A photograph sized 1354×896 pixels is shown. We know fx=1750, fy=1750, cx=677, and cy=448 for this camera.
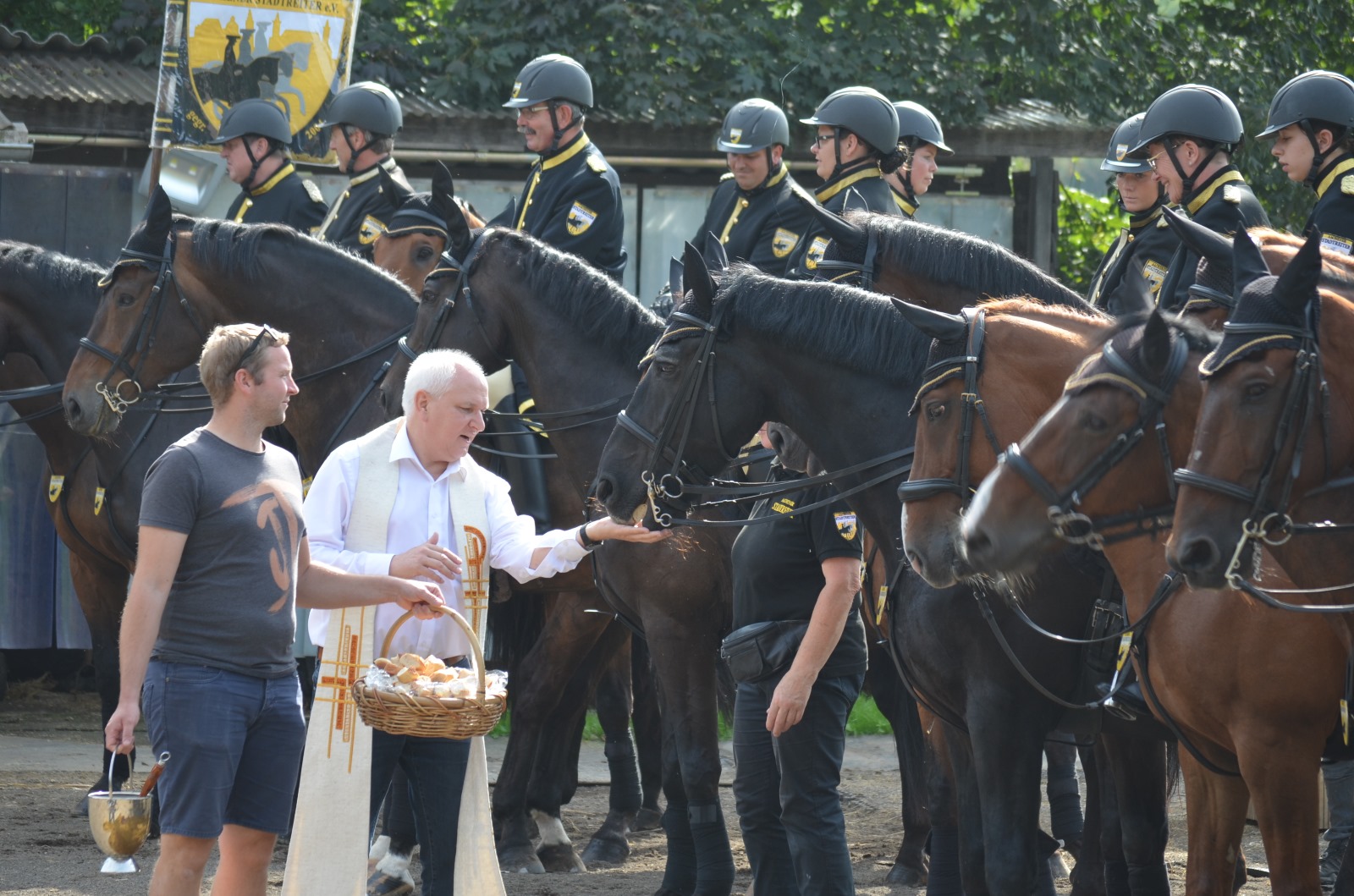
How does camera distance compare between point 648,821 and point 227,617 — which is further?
point 648,821

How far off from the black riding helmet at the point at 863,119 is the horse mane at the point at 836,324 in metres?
2.16

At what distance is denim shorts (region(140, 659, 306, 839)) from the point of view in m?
4.70

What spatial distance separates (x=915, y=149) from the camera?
8.93 meters

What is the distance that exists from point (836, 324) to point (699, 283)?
1.55 ft

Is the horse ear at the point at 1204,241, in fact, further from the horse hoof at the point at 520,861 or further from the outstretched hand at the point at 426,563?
the horse hoof at the point at 520,861

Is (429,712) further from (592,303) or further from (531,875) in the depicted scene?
(531,875)

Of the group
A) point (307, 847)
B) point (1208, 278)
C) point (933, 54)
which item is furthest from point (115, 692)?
point (933, 54)

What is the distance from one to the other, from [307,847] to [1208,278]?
3.05 m

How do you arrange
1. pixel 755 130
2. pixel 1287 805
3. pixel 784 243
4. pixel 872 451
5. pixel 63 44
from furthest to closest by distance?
pixel 63 44 → pixel 755 130 → pixel 784 243 → pixel 872 451 → pixel 1287 805

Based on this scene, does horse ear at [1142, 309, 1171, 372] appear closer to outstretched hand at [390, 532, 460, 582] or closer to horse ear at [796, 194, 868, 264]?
horse ear at [796, 194, 868, 264]

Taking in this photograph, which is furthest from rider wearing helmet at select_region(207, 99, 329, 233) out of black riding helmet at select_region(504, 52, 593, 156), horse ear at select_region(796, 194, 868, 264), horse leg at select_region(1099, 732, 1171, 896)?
horse leg at select_region(1099, 732, 1171, 896)

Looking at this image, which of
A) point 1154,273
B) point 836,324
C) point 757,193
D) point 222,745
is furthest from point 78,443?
point 1154,273

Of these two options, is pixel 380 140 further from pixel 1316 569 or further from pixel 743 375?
pixel 1316 569

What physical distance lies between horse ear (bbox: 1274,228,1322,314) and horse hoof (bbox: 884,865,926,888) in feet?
13.0
